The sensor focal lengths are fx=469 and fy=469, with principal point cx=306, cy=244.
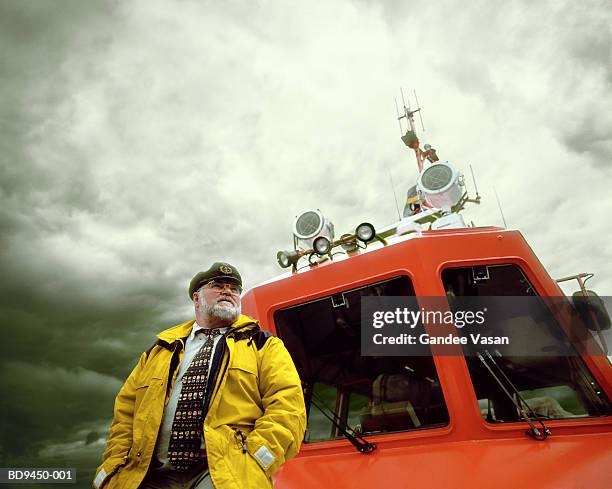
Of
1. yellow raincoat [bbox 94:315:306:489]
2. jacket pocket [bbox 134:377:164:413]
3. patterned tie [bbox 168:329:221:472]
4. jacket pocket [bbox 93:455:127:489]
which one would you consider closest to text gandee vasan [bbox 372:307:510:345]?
yellow raincoat [bbox 94:315:306:489]

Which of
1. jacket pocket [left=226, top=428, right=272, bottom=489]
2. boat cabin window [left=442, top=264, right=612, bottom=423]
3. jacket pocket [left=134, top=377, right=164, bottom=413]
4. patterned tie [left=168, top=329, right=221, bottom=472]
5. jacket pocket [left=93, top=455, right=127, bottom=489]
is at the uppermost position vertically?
boat cabin window [left=442, top=264, right=612, bottom=423]

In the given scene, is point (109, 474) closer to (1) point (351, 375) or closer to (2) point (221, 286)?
(2) point (221, 286)

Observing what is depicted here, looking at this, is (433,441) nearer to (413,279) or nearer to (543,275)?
(413,279)

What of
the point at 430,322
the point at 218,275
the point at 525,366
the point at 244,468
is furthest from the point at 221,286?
the point at 525,366

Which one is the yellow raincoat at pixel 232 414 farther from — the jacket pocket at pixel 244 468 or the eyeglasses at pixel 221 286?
the eyeglasses at pixel 221 286

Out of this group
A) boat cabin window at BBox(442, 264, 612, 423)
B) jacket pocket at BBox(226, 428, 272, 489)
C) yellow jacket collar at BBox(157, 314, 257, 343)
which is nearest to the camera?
jacket pocket at BBox(226, 428, 272, 489)

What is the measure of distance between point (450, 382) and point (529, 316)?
3.08ft

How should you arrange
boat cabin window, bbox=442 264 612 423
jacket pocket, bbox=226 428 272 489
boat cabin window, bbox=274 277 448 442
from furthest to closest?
boat cabin window, bbox=274 277 448 442, boat cabin window, bbox=442 264 612 423, jacket pocket, bbox=226 428 272 489

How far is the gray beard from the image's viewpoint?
255 centimetres

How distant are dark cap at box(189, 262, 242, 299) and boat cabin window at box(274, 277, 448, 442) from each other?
1033 mm

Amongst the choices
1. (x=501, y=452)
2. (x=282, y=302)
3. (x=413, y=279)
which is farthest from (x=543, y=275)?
(x=282, y=302)

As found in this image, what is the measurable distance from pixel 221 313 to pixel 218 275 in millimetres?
249

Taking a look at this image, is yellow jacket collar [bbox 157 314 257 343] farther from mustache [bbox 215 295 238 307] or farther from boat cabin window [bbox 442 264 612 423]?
boat cabin window [bbox 442 264 612 423]

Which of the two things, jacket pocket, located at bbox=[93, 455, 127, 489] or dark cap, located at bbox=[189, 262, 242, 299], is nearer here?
jacket pocket, located at bbox=[93, 455, 127, 489]
